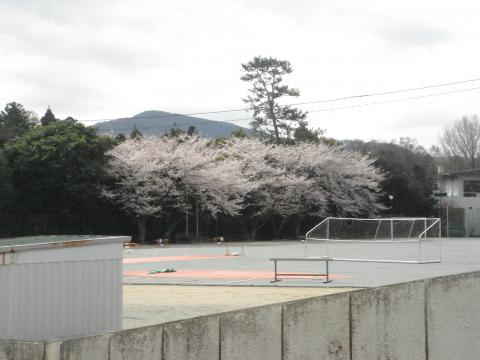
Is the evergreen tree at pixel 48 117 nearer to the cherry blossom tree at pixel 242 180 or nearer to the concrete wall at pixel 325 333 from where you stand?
the cherry blossom tree at pixel 242 180

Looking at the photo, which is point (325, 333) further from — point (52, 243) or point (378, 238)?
point (378, 238)

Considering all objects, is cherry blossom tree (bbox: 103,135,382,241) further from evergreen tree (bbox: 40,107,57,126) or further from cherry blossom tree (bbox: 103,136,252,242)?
evergreen tree (bbox: 40,107,57,126)

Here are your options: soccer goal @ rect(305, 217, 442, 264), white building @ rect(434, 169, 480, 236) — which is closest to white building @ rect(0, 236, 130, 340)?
soccer goal @ rect(305, 217, 442, 264)

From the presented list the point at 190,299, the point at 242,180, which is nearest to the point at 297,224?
the point at 242,180

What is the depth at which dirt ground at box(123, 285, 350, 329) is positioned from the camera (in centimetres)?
1246

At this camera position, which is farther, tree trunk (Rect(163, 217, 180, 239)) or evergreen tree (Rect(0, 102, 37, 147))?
evergreen tree (Rect(0, 102, 37, 147))

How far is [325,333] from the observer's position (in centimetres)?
666

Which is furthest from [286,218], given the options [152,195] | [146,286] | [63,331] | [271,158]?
[63,331]

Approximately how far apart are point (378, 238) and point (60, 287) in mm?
24676

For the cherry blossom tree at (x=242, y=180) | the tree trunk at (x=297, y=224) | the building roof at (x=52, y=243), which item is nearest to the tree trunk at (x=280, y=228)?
the cherry blossom tree at (x=242, y=180)

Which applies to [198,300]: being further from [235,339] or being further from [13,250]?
Answer: [235,339]

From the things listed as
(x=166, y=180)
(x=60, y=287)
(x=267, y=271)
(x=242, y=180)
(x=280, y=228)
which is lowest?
(x=267, y=271)

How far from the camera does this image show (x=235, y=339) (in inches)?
241

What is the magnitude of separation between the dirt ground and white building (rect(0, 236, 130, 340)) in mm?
2384
